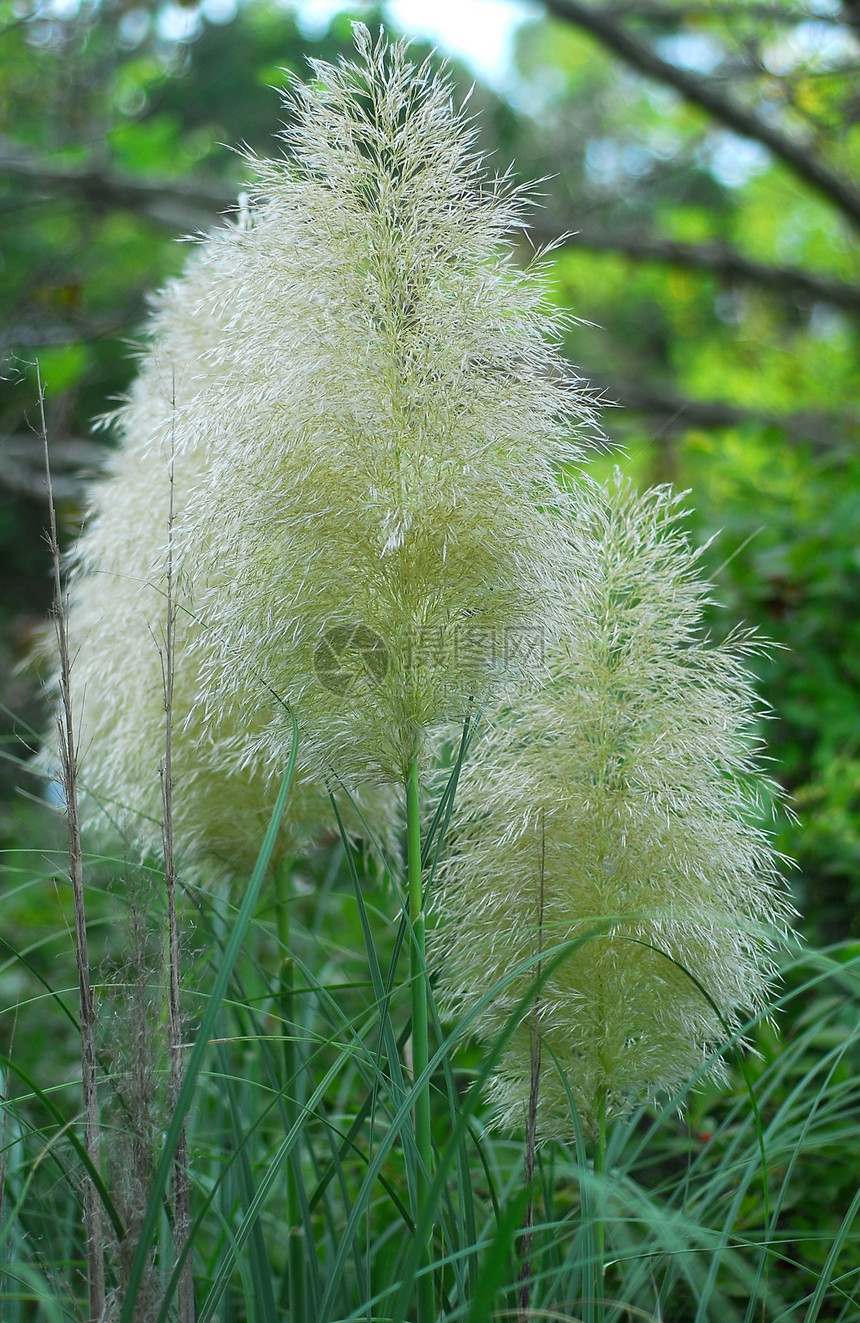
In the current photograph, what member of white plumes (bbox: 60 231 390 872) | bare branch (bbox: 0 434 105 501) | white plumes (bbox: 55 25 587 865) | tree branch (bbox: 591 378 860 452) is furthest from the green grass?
tree branch (bbox: 591 378 860 452)

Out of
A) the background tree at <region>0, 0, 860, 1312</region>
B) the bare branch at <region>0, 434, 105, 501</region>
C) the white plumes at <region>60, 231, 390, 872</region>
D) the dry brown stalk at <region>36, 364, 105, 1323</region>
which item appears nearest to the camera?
the dry brown stalk at <region>36, 364, 105, 1323</region>

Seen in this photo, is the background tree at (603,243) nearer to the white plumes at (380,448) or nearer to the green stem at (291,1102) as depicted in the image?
the green stem at (291,1102)

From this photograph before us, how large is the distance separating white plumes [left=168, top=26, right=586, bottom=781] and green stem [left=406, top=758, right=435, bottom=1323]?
85mm

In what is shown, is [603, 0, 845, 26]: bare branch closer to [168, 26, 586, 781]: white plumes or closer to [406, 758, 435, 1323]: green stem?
[168, 26, 586, 781]: white plumes

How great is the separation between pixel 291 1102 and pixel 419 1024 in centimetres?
63

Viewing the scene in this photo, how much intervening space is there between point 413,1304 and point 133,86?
680cm

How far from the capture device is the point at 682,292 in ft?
29.5

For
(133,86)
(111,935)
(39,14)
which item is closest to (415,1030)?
(111,935)

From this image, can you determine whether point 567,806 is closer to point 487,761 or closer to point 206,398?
point 487,761

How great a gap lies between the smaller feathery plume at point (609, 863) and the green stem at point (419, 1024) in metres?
0.19

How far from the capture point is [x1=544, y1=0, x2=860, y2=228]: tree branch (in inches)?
203

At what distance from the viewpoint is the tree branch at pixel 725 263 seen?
19.6 ft

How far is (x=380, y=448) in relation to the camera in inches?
51.9

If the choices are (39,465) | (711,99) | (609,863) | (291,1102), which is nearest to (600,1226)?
(609,863)
